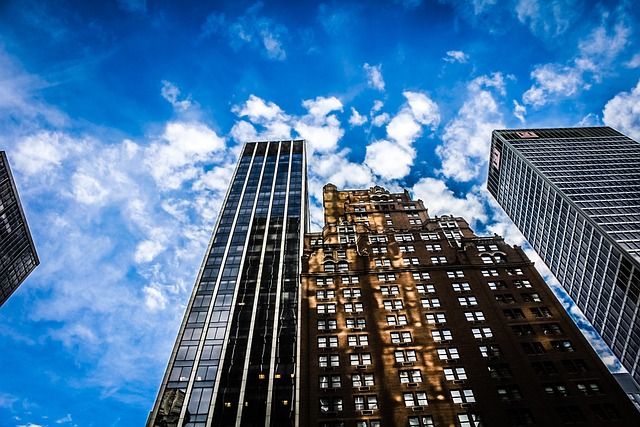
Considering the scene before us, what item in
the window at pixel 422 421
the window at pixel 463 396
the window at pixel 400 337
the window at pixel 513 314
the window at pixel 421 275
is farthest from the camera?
the window at pixel 421 275

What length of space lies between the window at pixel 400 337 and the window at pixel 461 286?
12730 millimetres

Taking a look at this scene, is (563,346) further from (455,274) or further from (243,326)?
(243,326)

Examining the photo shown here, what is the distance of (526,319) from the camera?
57531mm

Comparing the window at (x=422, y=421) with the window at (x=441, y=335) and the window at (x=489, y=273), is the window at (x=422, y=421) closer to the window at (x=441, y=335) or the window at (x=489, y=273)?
the window at (x=441, y=335)

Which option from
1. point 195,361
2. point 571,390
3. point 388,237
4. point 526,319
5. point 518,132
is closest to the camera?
point 571,390

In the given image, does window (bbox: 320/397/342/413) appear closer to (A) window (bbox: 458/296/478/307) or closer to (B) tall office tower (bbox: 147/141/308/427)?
(B) tall office tower (bbox: 147/141/308/427)

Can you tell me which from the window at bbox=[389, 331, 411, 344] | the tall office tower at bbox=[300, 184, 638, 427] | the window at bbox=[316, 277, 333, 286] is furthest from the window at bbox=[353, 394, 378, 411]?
the window at bbox=[316, 277, 333, 286]

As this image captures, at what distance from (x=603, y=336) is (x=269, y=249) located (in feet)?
322

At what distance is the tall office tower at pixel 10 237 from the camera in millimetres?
116812

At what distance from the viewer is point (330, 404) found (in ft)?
158

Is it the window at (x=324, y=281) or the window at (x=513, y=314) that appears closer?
the window at (x=513, y=314)

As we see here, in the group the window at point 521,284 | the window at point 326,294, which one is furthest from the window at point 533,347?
the window at point 326,294

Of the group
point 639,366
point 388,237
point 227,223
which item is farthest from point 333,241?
point 639,366

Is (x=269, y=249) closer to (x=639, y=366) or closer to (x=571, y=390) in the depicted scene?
(x=571, y=390)
